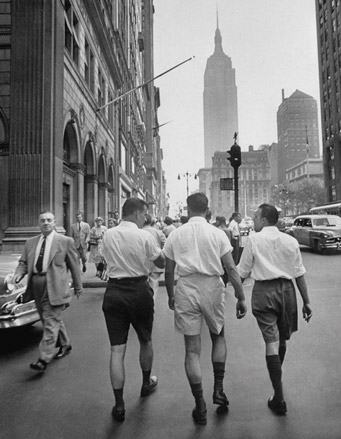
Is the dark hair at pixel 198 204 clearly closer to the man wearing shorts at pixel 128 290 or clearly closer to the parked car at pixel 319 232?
the man wearing shorts at pixel 128 290

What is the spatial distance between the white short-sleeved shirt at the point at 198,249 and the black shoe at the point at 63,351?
232 centimetres

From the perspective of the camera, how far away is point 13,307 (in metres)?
4.53

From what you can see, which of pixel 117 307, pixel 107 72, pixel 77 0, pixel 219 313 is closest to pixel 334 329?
pixel 219 313

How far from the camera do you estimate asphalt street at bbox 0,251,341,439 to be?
2.75 m

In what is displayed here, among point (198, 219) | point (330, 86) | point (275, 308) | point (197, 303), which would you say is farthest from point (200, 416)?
point (330, 86)

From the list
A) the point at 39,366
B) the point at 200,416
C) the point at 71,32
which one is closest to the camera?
the point at 200,416

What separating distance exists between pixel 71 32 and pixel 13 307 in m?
15.5

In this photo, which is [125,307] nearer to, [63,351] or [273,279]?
[273,279]

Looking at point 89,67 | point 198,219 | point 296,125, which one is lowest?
point 198,219

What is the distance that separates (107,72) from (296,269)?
2477cm

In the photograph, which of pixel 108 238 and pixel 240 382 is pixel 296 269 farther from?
pixel 108 238

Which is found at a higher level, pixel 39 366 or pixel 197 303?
pixel 197 303

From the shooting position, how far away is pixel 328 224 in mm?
17953

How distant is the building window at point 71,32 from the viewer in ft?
51.1
